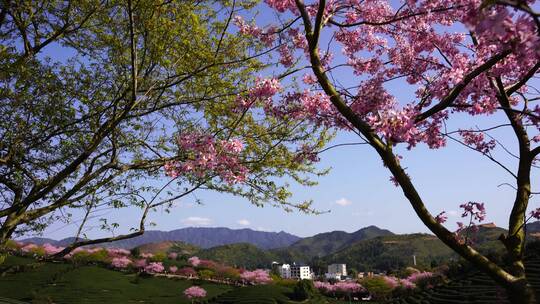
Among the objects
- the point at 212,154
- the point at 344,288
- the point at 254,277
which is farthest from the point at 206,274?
the point at 212,154

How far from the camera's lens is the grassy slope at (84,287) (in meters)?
22.6

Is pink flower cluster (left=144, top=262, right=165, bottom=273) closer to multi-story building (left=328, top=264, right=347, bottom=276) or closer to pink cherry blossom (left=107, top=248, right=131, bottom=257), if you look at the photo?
pink cherry blossom (left=107, top=248, right=131, bottom=257)

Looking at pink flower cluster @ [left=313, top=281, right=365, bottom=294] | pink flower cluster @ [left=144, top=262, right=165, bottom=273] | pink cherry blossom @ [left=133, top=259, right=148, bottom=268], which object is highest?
pink cherry blossom @ [left=133, top=259, right=148, bottom=268]

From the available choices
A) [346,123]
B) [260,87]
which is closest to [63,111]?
[260,87]

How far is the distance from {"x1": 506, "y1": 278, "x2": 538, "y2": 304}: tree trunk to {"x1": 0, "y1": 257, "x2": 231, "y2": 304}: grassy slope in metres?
19.0

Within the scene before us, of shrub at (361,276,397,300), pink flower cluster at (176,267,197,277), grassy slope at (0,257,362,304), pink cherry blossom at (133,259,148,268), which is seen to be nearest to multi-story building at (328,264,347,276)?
pink flower cluster at (176,267,197,277)

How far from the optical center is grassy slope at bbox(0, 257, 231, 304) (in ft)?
74.2

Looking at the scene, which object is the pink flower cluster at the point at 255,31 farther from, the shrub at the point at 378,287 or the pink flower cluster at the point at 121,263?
the pink flower cluster at the point at 121,263

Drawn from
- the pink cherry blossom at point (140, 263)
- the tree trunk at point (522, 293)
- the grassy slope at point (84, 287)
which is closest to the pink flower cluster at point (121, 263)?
the pink cherry blossom at point (140, 263)

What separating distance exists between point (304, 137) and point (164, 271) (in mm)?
32426

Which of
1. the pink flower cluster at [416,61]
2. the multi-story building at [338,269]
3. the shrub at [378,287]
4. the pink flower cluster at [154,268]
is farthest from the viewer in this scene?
the multi-story building at [338,269]

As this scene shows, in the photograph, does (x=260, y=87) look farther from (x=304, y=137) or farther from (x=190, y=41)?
(x=304, y=137)

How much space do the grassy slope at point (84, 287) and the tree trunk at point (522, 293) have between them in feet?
62.4

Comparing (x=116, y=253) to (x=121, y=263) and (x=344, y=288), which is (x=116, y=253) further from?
(x=344, y=288)
